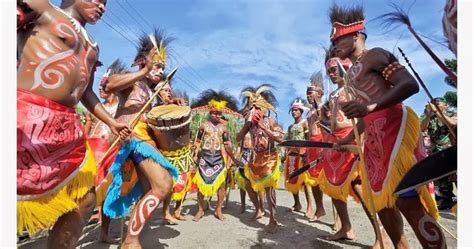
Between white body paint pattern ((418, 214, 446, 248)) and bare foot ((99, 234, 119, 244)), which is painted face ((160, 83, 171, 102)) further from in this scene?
white body paint pattern ((418, 214, 446, 248))

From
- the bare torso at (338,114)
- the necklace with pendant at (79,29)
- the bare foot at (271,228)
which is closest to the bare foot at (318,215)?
the bare foot at (271,228)

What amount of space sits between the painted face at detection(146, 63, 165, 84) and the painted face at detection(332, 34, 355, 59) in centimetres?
210

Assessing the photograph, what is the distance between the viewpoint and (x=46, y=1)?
7.15 feet

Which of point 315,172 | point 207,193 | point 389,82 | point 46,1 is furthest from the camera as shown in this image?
point 207,193

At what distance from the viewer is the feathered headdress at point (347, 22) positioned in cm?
329

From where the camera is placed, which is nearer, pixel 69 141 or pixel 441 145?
pixel 69 141

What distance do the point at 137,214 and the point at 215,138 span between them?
3959 mm

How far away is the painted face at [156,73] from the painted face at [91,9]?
5.77 feet

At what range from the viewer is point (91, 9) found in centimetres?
248

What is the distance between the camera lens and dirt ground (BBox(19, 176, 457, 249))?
4371mm

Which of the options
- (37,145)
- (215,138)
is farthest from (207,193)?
(37,145)

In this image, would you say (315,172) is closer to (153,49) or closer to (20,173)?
(153,49)

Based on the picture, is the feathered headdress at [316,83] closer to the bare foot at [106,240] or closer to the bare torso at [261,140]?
the bare torso at [261,140]

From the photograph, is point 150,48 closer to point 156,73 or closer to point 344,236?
point 156,73
